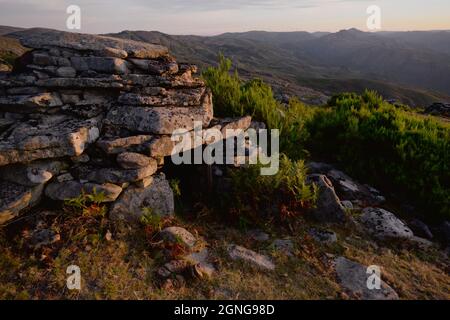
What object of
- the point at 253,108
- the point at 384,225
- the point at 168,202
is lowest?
the point at 384,225

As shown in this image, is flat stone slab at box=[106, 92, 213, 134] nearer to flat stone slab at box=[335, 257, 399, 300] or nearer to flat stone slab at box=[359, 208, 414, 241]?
flat stone slab at box=[335, 257, 399, 300]

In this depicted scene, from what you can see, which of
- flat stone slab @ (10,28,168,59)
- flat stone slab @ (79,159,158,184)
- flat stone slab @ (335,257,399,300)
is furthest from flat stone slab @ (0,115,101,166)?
flat stone slab @ (335,257,399,300)

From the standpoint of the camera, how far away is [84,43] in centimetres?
692

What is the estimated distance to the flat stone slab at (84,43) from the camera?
22.5ft

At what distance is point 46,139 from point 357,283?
535 centimetres

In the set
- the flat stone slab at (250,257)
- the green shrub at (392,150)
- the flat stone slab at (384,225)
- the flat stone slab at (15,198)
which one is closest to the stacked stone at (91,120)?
the flat stone slab at (15,198)

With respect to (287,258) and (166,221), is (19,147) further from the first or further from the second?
(287,258)

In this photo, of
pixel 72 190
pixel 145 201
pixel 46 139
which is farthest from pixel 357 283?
pixel 46 139

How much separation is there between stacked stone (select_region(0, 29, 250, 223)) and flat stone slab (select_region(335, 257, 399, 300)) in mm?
3128

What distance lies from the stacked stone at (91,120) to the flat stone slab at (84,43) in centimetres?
2

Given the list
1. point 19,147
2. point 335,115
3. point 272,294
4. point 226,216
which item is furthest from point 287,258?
point 335,115

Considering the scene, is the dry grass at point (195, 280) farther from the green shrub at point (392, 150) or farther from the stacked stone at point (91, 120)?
the green shrub at point (392, 150)

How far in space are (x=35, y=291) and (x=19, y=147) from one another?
2.18 m

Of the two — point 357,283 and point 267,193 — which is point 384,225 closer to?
point 357,283
